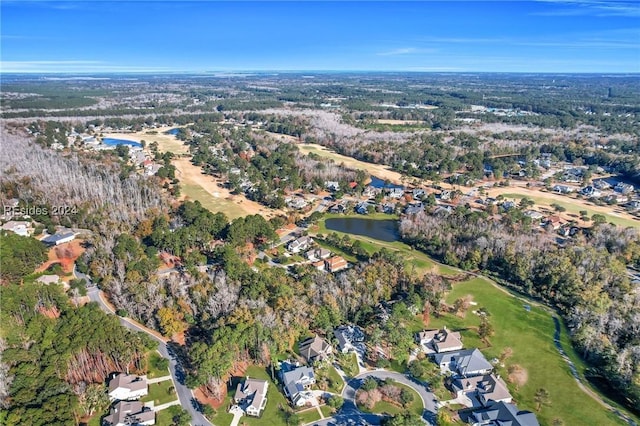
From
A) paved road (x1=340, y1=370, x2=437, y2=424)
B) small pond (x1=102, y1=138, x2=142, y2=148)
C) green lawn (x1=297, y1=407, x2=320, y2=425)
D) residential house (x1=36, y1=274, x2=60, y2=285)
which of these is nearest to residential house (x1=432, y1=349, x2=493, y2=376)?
paved road (x1=340, y1=370, x2=437, y2=424)

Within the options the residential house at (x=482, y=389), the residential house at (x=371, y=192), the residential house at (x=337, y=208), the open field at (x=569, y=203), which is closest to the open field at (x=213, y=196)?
the residential house at (x=337, y=208)

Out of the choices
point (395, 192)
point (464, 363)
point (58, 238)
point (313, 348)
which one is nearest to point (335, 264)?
point (313, 348)

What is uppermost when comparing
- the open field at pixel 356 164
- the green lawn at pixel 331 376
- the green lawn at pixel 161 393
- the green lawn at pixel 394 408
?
the open field at pixel 356 164

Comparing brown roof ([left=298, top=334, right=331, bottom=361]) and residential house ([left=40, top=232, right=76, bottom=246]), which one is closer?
brown roof ([left=298, top=334, right=331, bottom=361])

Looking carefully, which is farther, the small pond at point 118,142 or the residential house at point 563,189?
the small pond at point 118,142

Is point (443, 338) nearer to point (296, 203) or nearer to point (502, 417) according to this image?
point (502, 417)

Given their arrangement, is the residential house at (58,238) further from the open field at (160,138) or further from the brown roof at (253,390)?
the open field at (160,138)

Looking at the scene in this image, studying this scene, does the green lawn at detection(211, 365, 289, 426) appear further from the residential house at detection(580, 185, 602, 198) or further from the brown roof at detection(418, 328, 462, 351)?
the residential house at detection(580, 185, 602, 198)
